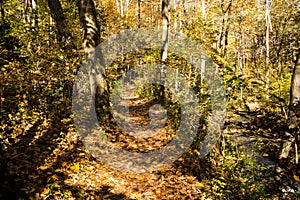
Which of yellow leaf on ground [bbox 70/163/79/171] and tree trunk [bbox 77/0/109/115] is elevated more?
tree trunk [bbox 77/0/109/115]

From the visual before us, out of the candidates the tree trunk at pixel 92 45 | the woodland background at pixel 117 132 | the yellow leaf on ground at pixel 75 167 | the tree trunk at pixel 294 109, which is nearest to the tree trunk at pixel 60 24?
the woodland background at pixel 117 132

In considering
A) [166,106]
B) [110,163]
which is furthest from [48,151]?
[166,106]

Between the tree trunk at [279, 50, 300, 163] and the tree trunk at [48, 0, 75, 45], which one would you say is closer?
the tree trunk at [279, 50, 300, 163]

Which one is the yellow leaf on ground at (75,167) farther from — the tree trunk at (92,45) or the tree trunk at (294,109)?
the tree trunk at (294,109)

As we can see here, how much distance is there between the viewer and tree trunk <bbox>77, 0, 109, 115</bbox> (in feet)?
26.0

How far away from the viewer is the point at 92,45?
805 centimetres

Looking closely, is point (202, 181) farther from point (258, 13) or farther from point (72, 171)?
point (258, 13)

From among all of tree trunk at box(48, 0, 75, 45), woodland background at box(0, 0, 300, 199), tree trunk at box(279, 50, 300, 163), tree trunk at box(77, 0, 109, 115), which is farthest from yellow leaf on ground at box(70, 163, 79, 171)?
tree trunk at box(48, 0, 75, 45)

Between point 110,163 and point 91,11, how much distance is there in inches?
194

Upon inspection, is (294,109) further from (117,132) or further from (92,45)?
(92,45)

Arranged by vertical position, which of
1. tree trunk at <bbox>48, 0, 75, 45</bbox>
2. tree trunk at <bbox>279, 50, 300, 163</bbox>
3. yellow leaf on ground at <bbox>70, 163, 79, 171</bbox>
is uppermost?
tree trunk at <bbox>48, 0, 75, 45</bbox>

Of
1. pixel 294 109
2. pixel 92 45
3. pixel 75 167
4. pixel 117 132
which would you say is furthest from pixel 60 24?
pixel 294 109

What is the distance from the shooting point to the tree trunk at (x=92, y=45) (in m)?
7.93

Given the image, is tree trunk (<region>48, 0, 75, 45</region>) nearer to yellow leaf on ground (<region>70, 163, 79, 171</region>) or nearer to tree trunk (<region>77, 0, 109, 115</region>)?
tree trunk (<region>77, 0, 109, 115</region>)
